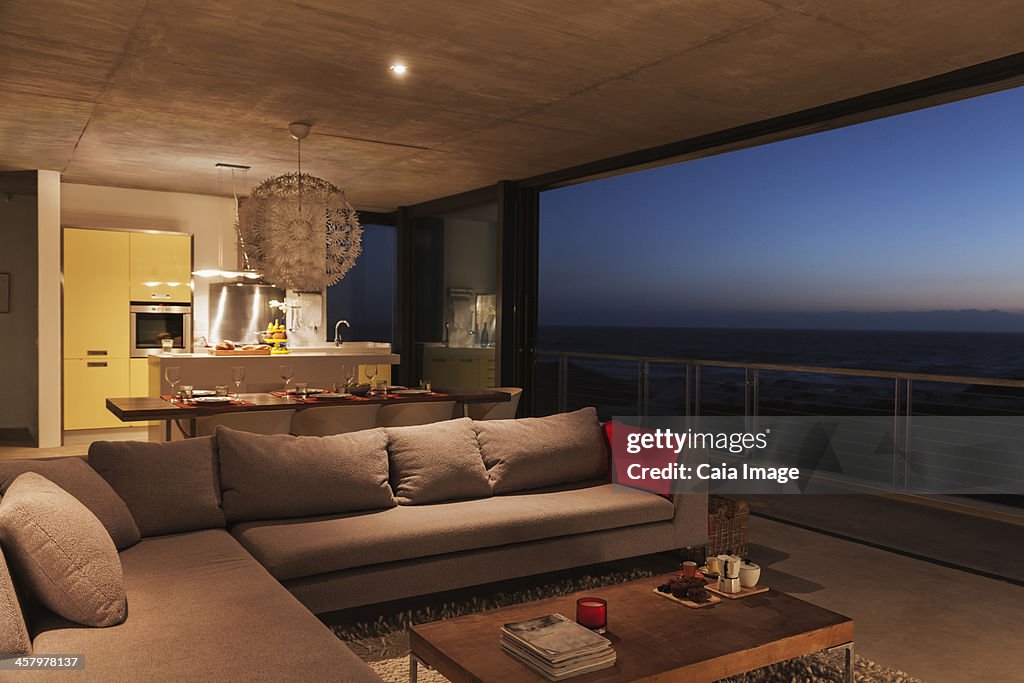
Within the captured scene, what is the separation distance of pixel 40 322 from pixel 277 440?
5010mm

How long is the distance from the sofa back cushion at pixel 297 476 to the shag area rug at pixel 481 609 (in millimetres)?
521

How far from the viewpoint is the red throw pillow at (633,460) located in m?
4.00

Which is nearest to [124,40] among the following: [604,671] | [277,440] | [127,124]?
[127,124]

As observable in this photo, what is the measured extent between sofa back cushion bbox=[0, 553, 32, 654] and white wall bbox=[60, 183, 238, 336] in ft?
22.6

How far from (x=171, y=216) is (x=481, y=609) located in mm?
6626

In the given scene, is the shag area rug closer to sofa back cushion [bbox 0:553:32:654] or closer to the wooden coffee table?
the wooden coffee table

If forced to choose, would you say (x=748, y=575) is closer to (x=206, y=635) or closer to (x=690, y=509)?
(x=690, y=509)

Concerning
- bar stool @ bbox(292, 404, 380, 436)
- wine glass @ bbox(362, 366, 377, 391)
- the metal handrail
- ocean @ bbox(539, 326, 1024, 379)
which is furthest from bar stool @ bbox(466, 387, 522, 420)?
ocean @ bbox(539, 326, 1024, 379)

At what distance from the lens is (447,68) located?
4.24 metres

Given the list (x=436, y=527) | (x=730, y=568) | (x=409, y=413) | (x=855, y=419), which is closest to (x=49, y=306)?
(x=409, y=413)

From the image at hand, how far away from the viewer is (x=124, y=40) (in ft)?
12.6

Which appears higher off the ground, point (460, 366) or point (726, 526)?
point (460, 366)

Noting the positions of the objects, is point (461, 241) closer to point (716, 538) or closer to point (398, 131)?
point (398, 131)

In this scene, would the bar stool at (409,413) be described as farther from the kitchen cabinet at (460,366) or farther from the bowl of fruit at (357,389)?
the kitchen cabinet at (460,366)
